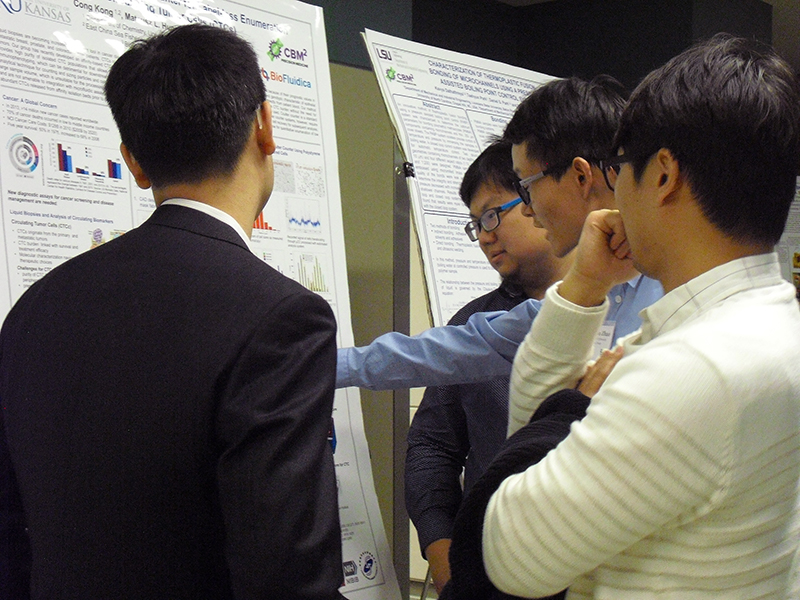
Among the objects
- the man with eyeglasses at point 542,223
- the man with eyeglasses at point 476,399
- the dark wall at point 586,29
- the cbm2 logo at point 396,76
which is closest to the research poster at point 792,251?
the dark wall at point 586,29

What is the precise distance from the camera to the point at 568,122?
5.25 ft

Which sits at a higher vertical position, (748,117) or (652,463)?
(748,117)

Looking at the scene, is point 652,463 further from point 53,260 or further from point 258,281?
point 53,260

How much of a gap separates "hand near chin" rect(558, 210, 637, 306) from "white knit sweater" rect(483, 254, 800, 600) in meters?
0.22

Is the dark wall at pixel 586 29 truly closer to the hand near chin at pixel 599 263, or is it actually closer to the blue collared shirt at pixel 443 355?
the blue collared shirt at pixel 443 355

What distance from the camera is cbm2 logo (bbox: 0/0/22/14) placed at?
1.58 meters

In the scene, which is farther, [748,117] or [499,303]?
[499,303]

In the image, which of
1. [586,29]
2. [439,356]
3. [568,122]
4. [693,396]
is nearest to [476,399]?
[439,356]

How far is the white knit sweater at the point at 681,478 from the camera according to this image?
0.76 metres

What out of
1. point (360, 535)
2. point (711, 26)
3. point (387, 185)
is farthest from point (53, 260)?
point (711, 26)

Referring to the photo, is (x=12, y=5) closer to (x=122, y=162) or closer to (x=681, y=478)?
(x=122, y=162)

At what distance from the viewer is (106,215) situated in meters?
1.66

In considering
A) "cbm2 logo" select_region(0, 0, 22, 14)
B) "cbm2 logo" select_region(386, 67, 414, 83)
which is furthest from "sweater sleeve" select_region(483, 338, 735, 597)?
"cbm2 logo" select_region(386, 67, 414, 83)

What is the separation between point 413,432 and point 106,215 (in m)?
0.92
